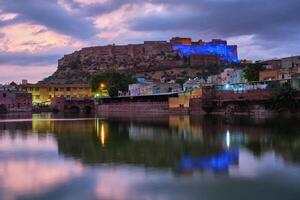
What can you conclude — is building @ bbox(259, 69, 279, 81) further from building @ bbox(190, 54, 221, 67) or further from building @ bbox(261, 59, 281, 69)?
building @ bbox(190, 54, 221, 67)

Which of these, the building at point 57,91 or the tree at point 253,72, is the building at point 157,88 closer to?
the tree at point 253,72

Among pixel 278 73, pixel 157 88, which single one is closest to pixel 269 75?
pixel 278 73

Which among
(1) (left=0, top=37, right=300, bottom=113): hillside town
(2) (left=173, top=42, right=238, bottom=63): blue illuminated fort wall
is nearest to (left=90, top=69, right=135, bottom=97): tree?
(1) (left=0, top=37, right=300, bottom=113): hillside town

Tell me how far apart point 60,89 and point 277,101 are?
10669cm

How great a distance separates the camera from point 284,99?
6250cm

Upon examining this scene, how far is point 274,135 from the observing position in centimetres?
3344

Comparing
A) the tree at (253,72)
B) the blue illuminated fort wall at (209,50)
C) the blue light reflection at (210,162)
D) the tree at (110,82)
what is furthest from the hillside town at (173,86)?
the blue light reflection at (210,162)

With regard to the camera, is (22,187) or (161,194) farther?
(22,187)

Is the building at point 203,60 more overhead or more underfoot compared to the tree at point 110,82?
more overhead

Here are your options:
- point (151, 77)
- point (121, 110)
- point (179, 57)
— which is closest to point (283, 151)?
point (121, 110)

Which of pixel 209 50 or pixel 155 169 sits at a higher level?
pixel 209 50

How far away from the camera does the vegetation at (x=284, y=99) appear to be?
6244 centimetres

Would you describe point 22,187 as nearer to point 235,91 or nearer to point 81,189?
point 81,189

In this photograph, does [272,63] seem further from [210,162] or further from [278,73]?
[210,162]
